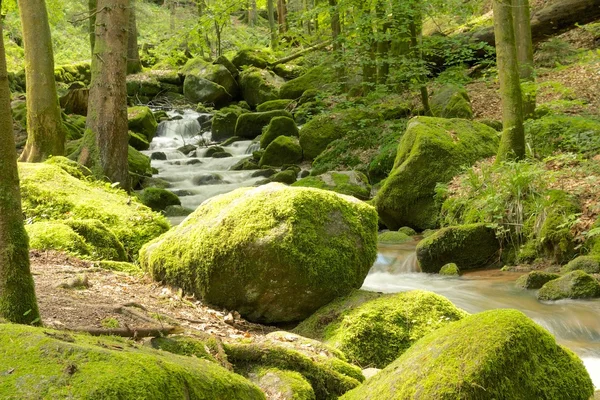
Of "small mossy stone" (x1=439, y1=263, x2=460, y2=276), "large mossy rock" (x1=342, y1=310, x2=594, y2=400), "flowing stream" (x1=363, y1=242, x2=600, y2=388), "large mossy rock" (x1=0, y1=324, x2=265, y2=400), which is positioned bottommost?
"flowing stream" (x1=363, y1=242, x2=600, y2=388)

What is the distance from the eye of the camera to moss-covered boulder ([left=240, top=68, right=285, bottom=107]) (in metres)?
24.3

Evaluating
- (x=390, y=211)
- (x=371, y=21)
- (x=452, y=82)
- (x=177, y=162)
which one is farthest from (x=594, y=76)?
(x=177, y=162)

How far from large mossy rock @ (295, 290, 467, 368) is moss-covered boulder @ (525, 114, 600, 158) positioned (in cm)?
665

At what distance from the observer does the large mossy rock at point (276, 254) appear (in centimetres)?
539

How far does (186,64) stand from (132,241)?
21.0m

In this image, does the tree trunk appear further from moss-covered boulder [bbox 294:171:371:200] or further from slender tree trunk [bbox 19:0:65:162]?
moss-covered boulder [bbox 294:171:371:200]

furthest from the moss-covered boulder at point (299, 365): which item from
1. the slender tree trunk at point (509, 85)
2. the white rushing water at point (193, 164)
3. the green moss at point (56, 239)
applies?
the white rushing water at point (193, 164)

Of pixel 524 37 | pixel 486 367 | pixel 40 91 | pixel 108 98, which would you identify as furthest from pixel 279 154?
pixel 486 367

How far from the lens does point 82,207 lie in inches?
329

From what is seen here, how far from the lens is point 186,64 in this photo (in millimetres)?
27812

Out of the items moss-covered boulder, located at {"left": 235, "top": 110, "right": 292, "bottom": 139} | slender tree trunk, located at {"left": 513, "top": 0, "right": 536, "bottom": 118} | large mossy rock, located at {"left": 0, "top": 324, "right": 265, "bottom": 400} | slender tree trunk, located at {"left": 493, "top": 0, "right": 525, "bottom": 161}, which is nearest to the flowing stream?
slender tree trunk, located at {"left": 493, "top": 0, "right": 525, "bottom": 161}

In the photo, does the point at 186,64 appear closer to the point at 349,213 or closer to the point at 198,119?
the point at 198,119

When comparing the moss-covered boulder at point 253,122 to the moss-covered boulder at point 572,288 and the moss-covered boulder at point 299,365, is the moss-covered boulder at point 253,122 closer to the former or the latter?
the moss-covered boulder at point 572,288

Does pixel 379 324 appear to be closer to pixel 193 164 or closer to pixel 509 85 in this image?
pixel 509 85
